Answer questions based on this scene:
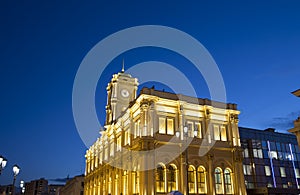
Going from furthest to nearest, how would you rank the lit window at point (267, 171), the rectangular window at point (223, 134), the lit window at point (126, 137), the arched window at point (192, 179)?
the lit window at point (267, 171)
the lit window at point (126, 137)
the rectangular window at point (223, 134)
the arched window at point (192, 179)

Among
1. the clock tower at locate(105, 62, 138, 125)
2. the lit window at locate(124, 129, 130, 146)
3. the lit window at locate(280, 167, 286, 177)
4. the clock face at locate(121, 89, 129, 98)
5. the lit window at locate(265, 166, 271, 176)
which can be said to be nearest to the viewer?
the lit window at locate(124, 129, 130, 146)

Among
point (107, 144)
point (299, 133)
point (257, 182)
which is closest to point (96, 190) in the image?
point (107, 144)

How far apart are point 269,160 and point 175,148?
854 inches

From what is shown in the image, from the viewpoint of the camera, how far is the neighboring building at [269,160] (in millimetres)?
48750

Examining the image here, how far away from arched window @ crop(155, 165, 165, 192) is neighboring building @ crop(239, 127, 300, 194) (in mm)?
17875

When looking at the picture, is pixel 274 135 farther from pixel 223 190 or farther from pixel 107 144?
pixel 107 144

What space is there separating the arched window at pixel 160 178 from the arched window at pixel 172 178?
2.32ft

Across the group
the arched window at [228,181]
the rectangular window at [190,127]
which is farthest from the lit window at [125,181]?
the arched window at [228,181]

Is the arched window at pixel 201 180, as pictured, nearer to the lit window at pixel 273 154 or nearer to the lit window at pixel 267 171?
the lit window at pixel 267 171

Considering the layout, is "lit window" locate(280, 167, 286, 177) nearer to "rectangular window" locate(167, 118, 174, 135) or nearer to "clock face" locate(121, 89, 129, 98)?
"rectangular window" locate(167, 118, 174, 135)

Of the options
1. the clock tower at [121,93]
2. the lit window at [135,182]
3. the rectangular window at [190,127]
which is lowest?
the lit window at [135,182]

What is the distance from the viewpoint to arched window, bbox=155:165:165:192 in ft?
120

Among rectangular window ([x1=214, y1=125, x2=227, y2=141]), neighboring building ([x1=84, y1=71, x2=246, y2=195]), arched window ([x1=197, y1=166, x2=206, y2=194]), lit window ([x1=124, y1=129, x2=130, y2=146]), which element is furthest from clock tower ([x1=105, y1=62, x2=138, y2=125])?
arched window ([x1=197, y1=166, x2=206, y2=194])

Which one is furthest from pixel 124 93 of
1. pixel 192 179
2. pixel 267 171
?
pixel 267 171
